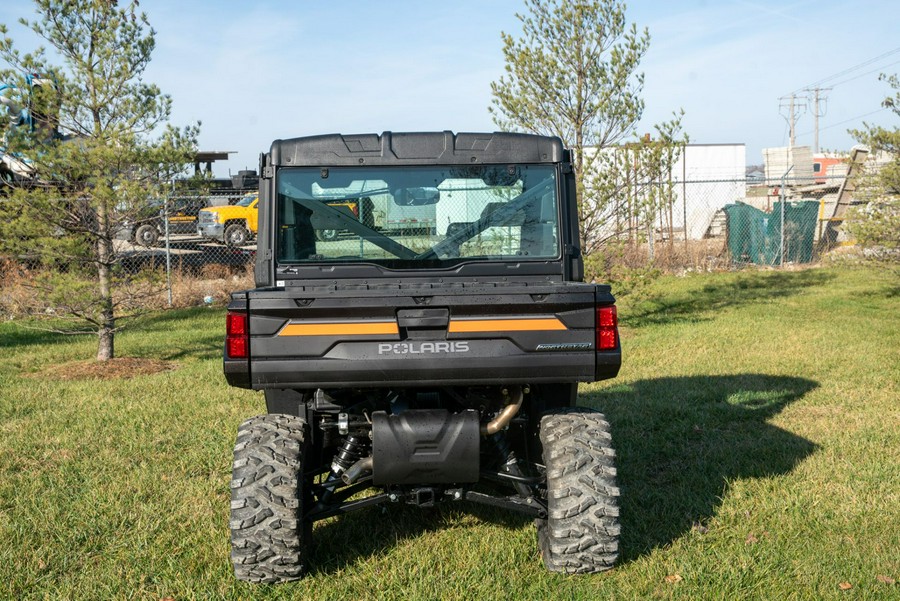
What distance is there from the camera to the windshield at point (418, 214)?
5059mm

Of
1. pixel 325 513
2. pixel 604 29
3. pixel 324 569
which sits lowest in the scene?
pixel 324 569

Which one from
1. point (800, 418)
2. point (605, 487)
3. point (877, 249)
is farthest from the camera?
point (877, 249)

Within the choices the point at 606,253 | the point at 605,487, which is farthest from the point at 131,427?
the point at 606,253

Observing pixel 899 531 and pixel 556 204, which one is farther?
pixel 556 204

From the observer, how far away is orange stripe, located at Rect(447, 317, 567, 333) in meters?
4.07

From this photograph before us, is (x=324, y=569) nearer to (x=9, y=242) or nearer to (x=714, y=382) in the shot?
(x=714, y=382)

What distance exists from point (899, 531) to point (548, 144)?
8.95 ft

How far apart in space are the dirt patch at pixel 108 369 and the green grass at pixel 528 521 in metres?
0.26

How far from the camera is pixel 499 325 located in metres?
4.08

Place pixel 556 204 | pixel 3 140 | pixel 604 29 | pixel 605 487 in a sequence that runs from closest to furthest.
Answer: pixel 605 487 → pixel 556 204 → pixel 3 140 → pixel 604 29

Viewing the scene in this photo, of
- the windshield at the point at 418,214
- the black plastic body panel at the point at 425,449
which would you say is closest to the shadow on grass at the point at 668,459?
the black plastic body panel at the point at 425,449

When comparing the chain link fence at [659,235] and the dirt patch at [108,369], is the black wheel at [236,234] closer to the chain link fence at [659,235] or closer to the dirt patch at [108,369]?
the chain link fence at [659,235]

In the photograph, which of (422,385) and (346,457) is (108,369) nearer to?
(346,457)

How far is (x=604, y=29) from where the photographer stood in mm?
11805
